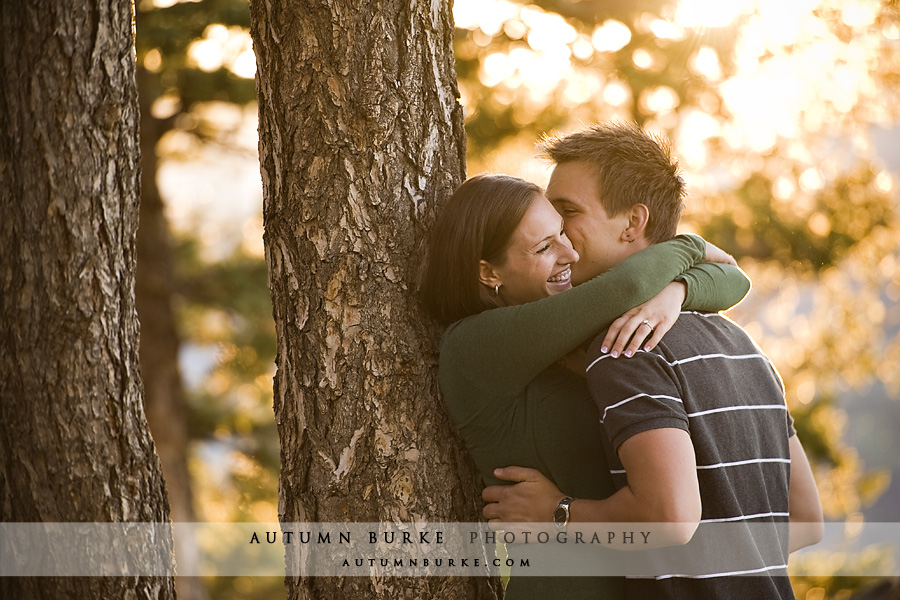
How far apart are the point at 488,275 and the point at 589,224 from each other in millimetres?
331

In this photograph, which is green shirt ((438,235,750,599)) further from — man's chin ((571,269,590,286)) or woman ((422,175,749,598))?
man's chin ((571,269,590,286))

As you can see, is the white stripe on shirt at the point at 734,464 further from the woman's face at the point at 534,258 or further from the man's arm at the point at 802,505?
the woman's face at the point at 534,258

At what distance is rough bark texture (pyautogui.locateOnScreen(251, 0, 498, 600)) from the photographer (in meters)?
2.15

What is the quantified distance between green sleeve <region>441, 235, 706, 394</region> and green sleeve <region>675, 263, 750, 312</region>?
0.24 ft

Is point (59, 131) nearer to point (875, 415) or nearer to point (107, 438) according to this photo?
point (107, 438)

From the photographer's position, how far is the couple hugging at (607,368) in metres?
1.79

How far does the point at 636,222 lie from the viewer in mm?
2305

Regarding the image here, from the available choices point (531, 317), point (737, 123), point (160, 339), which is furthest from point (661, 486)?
point (160, 339)

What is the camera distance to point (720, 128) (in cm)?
607

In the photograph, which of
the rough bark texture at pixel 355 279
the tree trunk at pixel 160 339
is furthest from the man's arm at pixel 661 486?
the tree trunk at pixel 160 339

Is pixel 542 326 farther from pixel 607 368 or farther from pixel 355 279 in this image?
pixel 355 279

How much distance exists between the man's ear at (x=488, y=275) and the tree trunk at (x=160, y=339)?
5567 mm

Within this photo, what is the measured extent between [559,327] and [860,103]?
4730 millimetres

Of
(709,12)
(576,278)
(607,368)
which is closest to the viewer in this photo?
(607,368)
